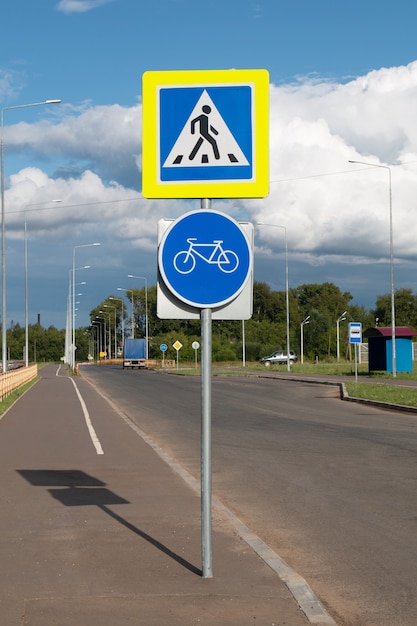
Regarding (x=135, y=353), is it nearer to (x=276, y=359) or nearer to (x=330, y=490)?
(x=276, y=359)

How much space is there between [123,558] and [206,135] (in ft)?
10.3

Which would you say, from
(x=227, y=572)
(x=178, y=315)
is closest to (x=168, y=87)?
(x=178, y=315)

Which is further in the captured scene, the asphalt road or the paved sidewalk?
the asphalt road

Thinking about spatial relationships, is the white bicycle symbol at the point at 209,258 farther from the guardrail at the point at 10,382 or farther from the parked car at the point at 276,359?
the parked car at the point at 276,359

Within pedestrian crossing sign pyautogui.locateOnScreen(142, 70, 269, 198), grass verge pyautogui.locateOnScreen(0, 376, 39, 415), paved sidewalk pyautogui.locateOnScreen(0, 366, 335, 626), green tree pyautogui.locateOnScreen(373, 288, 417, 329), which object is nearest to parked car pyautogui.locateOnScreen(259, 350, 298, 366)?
green tree pyautogui.locateOnScreen(373, 288, 417, 329)

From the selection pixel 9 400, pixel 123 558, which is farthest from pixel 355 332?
pixel 123 558

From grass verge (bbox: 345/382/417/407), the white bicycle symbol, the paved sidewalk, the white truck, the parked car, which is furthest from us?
the parked car

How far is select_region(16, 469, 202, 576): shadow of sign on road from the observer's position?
8.47m

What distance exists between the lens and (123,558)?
7051mm

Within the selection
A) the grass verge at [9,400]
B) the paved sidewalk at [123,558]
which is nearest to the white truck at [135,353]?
the grass verge at [9,400]

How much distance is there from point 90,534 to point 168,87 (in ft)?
12.6

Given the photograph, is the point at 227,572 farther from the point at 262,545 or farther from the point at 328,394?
the point at 328,394

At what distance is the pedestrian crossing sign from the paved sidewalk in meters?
2.59

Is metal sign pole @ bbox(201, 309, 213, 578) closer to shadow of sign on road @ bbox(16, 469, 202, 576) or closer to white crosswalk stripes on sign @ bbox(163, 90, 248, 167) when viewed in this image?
white crosswalk stripes on sign @ bbox(163, 90, 248, 167)
